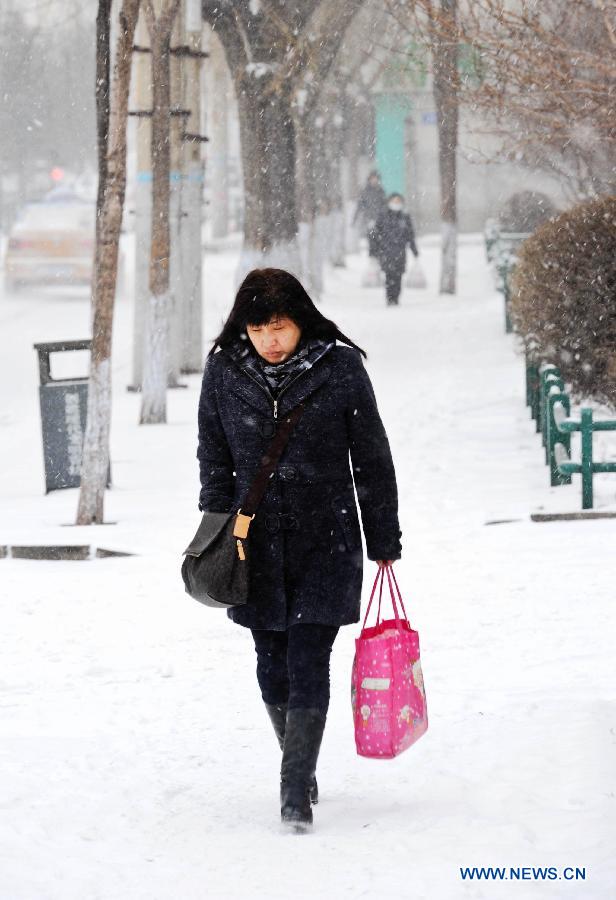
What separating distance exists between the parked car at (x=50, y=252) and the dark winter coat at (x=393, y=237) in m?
Result: 5.99

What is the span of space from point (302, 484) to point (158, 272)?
10807 millimetres

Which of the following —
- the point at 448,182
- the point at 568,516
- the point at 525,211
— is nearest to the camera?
the point at 568,516

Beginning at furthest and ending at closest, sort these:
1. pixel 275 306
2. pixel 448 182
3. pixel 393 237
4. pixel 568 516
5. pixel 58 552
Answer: pixel 448 182
pixel 393 237
pixel 568 516
pixel 58 552
pixel 275 306

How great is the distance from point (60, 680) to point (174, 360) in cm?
1187

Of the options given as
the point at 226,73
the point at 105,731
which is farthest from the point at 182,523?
the point at 226,73

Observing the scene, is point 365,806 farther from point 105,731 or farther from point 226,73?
point 226,73

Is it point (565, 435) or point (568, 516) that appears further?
point (565, 435)

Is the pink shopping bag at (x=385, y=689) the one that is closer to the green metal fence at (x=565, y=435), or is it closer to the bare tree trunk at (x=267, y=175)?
the green metal fence at (x=565, y=435)

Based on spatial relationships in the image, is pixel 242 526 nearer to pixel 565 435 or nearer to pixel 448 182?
pixel 565 435

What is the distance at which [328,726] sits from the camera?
6.01 m

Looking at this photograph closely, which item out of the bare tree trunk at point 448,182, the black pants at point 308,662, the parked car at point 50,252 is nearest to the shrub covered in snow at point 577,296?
the black pants at point 308,662

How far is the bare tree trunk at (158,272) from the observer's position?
1512 cm

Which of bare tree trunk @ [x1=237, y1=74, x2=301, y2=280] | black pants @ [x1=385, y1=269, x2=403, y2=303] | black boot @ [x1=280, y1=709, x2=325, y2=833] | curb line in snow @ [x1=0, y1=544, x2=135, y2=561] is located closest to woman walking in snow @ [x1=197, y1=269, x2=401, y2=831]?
black boot @ [x1=280, y1=709, x2=325, y2=833]

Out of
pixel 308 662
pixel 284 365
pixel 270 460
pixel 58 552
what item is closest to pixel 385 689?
pixel 308 662
